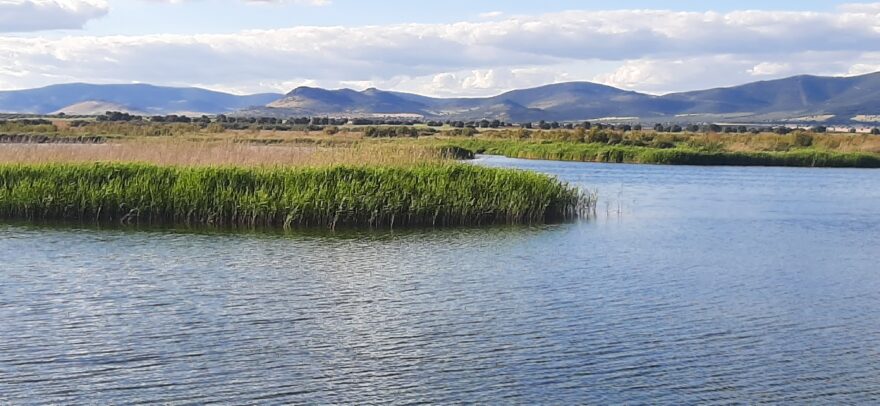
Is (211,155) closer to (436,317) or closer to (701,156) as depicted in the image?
(436,317)

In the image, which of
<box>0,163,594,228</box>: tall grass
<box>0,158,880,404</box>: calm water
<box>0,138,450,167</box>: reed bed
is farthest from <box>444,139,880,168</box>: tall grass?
<box>0,158,880,404</box>: calm water

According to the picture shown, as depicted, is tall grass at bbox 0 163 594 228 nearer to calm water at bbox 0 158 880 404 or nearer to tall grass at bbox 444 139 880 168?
calm water at bbox 0 158 880 404

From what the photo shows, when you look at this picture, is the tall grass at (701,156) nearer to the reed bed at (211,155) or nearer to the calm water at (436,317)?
the reed bed at (211,155)

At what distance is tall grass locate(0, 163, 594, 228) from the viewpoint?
23.2 meters

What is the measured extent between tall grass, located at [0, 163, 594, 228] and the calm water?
1.39 metres

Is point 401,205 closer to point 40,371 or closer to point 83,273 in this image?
point 83,273

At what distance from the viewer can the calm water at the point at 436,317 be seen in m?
10.9

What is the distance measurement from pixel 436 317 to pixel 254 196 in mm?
10258

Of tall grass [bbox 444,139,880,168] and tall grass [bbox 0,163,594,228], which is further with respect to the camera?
tall grass [bbox 444,139,880,168]

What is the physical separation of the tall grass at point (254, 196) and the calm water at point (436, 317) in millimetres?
1387

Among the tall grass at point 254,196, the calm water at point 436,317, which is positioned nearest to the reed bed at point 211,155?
the tall grass at point 254,196

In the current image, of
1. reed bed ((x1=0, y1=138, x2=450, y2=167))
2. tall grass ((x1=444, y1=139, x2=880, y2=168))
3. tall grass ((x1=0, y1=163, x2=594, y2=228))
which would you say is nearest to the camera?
tall grass ((x1=0, y1=163, x2=594, y2=228))

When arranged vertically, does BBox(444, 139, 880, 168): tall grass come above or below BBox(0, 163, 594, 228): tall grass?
below

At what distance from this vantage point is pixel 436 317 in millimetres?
13828
